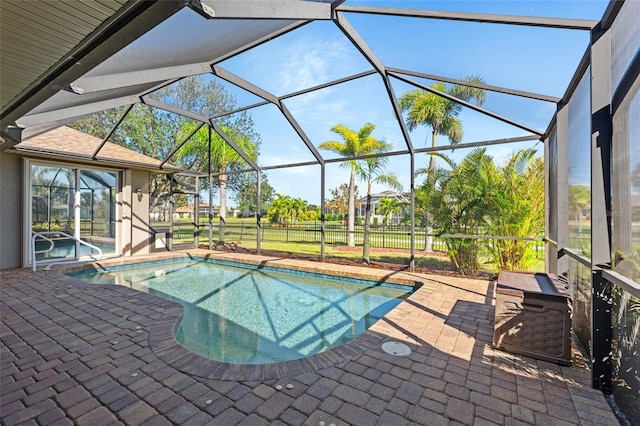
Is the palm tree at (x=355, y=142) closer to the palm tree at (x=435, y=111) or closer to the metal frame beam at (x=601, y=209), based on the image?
the palm tree at (x=435, y=111)

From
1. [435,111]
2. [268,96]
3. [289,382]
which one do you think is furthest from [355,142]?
[289,382]

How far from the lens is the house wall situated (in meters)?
6.91

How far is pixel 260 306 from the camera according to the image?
18.5 ft

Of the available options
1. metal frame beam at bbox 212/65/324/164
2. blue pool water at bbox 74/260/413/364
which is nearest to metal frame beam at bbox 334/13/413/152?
metal frame beam at bbox 212/65/324/164

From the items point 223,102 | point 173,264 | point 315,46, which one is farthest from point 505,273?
point 223,102

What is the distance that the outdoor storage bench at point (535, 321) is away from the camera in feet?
9.20

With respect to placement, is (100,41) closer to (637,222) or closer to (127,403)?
(127,403)

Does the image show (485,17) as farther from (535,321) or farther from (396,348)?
(396,348)

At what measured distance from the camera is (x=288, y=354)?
12.6 ft

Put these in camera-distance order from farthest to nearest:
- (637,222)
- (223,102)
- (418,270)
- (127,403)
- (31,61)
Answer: (223,102)
(418,270)
(31,61)
(127,403)
(637,222)

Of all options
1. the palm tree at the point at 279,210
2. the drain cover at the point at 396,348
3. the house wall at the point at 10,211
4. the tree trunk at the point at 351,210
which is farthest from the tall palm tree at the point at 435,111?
the house wall at the point at 10,211

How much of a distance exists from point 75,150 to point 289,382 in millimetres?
8863

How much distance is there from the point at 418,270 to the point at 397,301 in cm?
168

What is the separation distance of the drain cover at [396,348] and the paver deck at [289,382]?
0.08 metres
